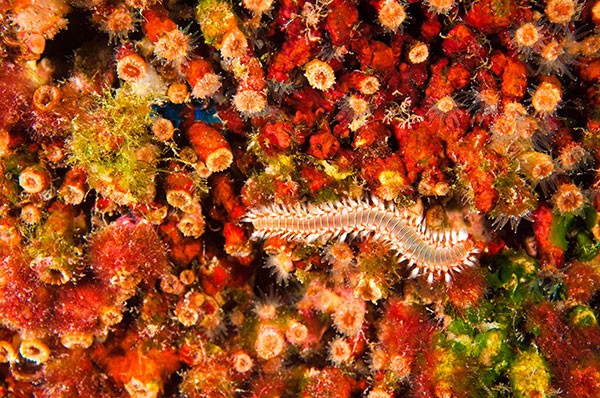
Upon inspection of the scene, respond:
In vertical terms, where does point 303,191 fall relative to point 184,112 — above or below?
below

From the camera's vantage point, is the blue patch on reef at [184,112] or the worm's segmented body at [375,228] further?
the blue patch on reef at [184,112]

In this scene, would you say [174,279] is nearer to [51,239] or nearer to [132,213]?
[132,213]

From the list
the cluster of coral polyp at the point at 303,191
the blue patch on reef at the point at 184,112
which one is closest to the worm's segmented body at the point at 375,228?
the cluster of coral polyp at the point at 303,191

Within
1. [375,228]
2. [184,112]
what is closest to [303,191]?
[375,228]

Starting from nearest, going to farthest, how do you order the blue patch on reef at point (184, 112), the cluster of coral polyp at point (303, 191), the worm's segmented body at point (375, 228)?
the cluster of coral polyp at point (303, 191)
the worm's segmented body at point (375, 228)
the blue patch on reef at point (184, 112)

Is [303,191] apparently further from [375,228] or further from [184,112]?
[184,112]

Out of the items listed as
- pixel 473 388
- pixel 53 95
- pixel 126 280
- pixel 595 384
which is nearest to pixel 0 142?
pixel 53 95

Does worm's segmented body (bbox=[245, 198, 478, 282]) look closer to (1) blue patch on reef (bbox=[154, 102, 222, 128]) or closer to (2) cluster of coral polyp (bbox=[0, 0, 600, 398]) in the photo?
(2) cluster of coral polyp (bbox=[0, 0, 600, 398])

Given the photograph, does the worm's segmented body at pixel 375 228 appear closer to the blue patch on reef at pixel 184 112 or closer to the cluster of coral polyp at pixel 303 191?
the cluster of coral polyp at pixel 303 191
